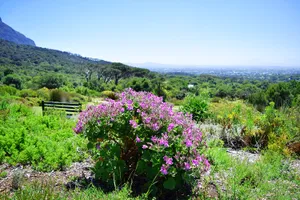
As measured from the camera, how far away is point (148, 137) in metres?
2.42

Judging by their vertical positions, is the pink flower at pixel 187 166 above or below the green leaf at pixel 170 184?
above

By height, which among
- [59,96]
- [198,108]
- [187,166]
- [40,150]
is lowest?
[59,96]

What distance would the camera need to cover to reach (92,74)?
69.9 meters

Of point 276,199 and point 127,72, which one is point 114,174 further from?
point 127,72

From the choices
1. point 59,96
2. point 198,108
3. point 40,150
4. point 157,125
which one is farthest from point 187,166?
point 59,96

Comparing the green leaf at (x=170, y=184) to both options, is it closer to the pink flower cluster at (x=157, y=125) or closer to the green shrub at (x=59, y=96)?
the pink flower cluster at (x=157, y=125)

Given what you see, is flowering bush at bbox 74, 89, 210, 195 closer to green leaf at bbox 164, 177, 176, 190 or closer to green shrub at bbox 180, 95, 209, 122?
green leaf at bbox 164, 177, 176, 190

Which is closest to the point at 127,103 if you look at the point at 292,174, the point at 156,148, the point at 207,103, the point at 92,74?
the point at 156,148

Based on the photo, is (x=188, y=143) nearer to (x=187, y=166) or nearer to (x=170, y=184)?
(x=187, y=166)

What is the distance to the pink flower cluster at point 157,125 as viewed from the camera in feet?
7.00

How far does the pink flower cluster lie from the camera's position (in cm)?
213

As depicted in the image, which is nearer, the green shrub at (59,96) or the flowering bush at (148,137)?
the flowering bush at (148,137)

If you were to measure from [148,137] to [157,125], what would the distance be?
21 centimetres

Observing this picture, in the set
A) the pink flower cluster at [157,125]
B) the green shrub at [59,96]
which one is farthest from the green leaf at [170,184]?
the green shrub at [59,96]
